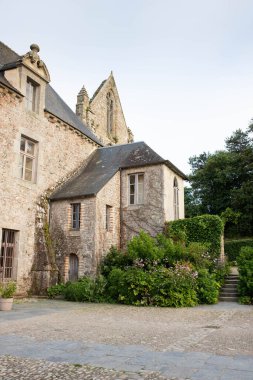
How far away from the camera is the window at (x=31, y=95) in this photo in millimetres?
13604

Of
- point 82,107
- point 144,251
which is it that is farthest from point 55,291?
point 82,107

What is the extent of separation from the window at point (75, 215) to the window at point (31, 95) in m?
4.39

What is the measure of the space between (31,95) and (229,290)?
11.0 m

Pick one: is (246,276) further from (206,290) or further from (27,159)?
(27,159)

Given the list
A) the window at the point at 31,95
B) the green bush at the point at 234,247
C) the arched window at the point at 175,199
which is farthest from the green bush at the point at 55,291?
the green bush at the point at 234,247

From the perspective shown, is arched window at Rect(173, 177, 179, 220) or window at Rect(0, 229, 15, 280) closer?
window at Rect(0, 229, 15, 280)

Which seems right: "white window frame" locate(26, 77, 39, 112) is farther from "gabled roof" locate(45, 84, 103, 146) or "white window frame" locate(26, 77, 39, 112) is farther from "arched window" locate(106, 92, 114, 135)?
"arched window" locate(106, 92, 114, 135)

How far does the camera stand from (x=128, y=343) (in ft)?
16.8

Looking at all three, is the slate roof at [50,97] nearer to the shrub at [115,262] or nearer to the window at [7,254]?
the window at [7,254]

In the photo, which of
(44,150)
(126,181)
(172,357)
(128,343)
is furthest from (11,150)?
(172,357)

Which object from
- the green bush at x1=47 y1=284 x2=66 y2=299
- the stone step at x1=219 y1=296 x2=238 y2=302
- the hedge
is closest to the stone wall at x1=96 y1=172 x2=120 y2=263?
the green bush at x1=47 y1=284 x2=66 y2=299

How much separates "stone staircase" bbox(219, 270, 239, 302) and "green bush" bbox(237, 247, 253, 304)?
1.58ft

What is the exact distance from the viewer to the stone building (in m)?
12.2

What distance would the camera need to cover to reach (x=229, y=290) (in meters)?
11.8
